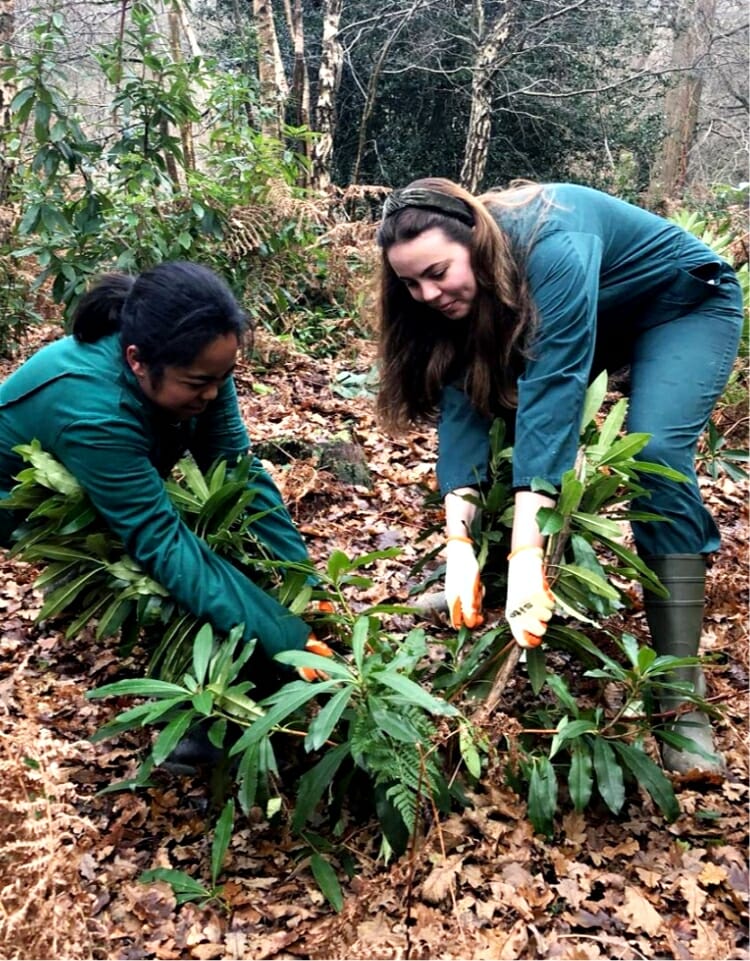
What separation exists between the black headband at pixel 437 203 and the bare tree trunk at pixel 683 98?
9709 mm

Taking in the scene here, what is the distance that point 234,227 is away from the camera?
18.4ft

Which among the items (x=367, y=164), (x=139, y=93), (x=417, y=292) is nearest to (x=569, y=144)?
(x=367, y=164)

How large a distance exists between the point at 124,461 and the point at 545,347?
1250mm

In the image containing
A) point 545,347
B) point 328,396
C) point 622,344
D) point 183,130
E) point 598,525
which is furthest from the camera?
point 183,130

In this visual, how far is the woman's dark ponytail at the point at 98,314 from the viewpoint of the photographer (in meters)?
2.38

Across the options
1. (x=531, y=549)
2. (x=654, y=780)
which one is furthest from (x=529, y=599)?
(x=654, y=780)

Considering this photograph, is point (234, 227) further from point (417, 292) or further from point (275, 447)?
point (417, 292)

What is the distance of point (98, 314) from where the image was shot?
239 cm

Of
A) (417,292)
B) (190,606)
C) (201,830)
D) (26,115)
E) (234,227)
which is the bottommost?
(201,830)

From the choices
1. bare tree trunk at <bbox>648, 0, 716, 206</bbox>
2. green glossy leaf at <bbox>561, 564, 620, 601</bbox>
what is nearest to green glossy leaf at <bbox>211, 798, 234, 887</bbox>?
green glossy leaf at <bbox>561, 564, 620, 601</bbox>

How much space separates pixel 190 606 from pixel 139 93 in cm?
386

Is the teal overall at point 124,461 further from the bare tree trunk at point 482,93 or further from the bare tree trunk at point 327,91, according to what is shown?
the bare tree trunk at point 482,93

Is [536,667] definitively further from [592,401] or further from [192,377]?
[192,377]

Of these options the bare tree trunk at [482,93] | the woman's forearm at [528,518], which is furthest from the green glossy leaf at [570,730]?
the bare tree trunk at [482,93]
